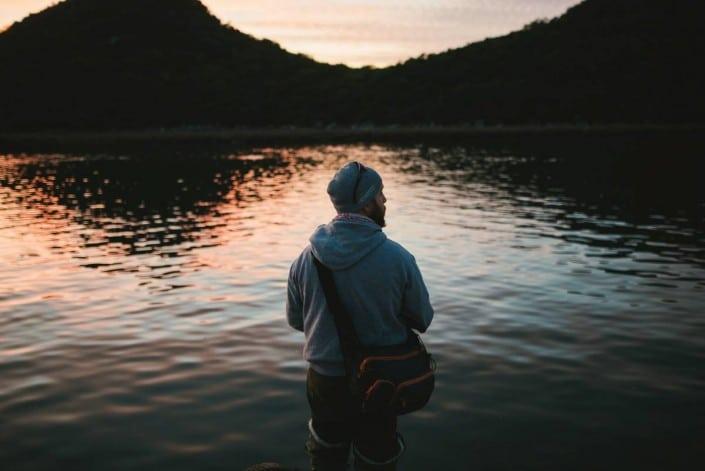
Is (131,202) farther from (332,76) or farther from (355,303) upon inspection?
(332,76)

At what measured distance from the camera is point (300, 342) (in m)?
8.59

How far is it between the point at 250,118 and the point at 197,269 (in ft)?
418

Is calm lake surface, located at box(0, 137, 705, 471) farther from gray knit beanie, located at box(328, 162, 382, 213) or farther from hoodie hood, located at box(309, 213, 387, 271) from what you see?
gray knit beanie, located at box(328, 162, 382, 213)

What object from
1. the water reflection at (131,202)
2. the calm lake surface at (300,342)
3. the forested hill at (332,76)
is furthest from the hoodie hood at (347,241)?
the forested hill at (332,76)

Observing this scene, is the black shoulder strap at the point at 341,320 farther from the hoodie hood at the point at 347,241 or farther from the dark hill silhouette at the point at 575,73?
the dark hill silhouette at the point at 575,73

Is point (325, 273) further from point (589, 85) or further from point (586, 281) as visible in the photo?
point (589, 85)

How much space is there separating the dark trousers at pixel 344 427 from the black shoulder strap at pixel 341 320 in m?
0.18

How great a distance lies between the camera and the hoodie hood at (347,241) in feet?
10.5

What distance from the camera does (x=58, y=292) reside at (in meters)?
11.7

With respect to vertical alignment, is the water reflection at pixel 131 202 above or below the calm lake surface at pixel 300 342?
below

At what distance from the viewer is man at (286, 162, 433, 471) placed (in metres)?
3.24

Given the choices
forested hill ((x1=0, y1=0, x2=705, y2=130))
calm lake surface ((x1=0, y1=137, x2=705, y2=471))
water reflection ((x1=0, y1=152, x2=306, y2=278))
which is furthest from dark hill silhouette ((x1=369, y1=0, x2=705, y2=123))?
calm lake surface ((x1=0, y1=137, x2=705, y2=471))

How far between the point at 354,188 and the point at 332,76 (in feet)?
564

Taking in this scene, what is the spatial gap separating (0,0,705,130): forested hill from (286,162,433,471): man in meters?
127
